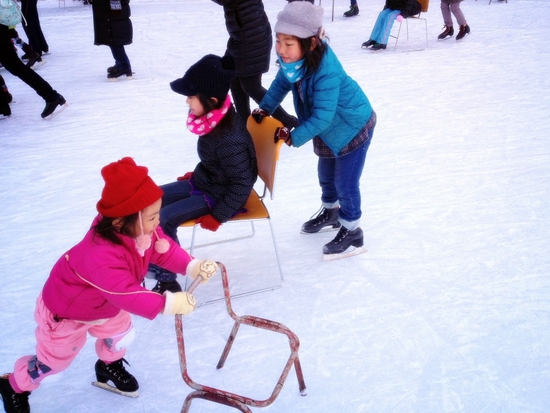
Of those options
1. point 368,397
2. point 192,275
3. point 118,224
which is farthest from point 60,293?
point 368,397

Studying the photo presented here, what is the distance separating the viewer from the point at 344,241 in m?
2.56

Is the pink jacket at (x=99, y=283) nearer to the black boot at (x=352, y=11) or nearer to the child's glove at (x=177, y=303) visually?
the child's glove at (x=177, y=303)

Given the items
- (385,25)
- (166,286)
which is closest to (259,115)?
(166,286)

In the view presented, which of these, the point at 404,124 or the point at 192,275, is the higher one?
the point at 192,275

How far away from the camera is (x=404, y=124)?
4070 mm

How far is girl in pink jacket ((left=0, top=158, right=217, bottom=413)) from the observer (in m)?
1.42

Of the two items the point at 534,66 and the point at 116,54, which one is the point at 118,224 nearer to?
the point at 116,54

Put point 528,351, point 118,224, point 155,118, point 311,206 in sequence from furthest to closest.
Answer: point 155,118
point 311,206
point 528,351
point 118,224

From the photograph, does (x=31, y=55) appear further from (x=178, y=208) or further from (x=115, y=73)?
(x=178, y=208)

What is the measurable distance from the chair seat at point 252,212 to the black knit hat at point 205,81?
1.77 ft

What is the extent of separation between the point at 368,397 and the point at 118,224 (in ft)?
3.53

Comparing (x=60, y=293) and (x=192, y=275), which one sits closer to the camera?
(x=60, y=293)

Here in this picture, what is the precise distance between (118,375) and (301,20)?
4.97ft

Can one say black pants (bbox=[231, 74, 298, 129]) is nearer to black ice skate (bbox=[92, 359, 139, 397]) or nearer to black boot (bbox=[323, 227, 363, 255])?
black boot (bbox=[323, 227, 363, 255])
